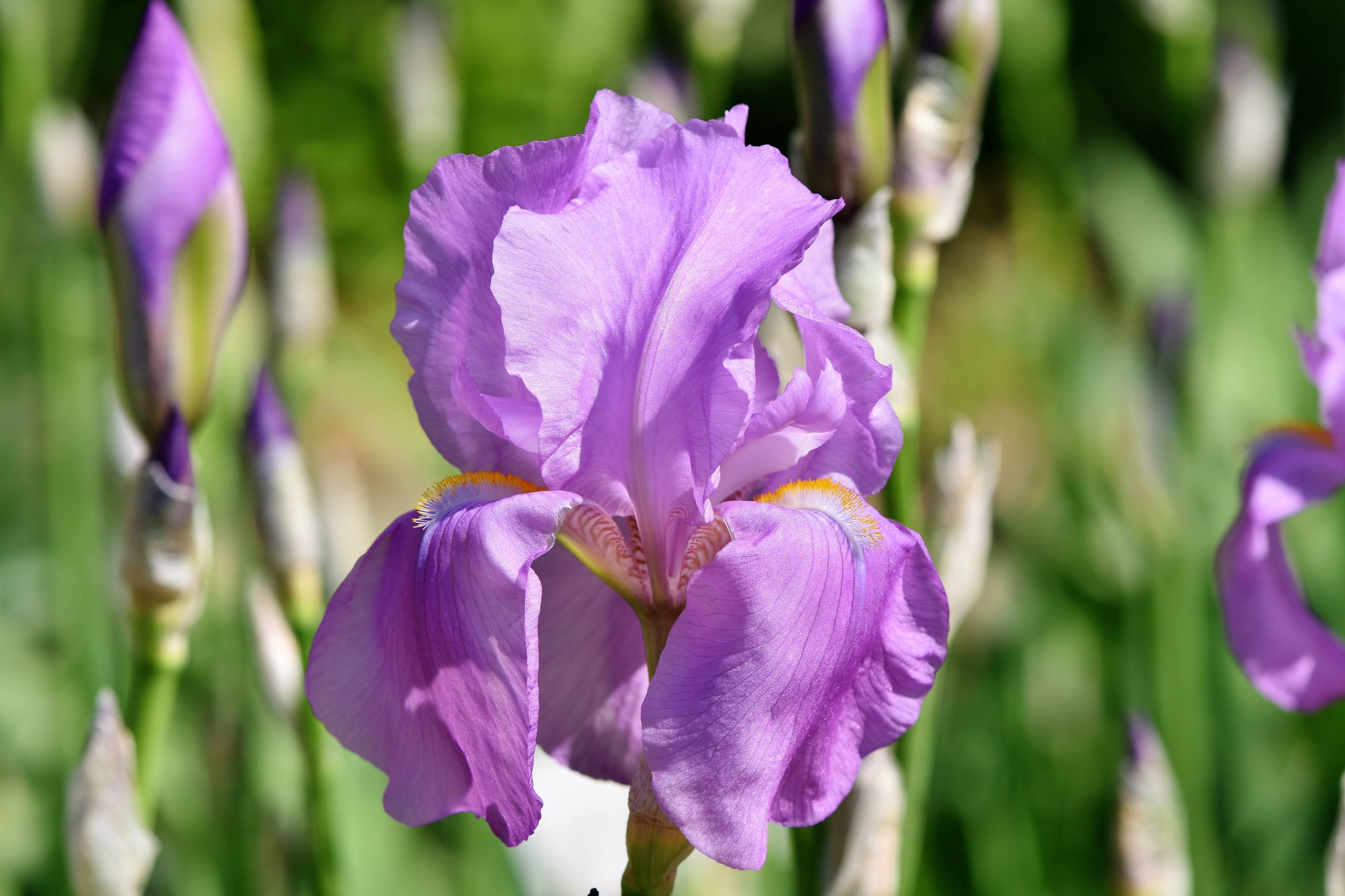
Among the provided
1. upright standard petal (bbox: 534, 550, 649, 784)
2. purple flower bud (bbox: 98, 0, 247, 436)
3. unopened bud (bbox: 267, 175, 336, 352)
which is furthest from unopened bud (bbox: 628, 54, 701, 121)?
upright standard petal (bbox: 534, 550, 649, 784)

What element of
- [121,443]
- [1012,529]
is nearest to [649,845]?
[121,443]

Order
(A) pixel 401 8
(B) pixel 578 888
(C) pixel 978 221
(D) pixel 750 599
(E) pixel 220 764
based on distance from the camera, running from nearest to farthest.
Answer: (D) pixel 750 599, (B) pixel 578 888, (E) pixel 220 764, (A) pixel 401 8, (C) pixel 978 221

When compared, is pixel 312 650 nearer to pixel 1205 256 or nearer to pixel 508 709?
pixel 508 709

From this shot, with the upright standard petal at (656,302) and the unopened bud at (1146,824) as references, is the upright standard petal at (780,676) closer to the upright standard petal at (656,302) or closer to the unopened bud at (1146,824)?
the upright standard petal at (656,302)

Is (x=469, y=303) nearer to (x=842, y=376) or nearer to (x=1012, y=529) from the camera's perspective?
(x=842, y=376)

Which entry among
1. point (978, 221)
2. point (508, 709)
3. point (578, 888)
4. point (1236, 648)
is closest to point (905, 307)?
point (1236, 648)

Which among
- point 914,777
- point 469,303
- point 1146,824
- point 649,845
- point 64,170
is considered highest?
point 64,170
